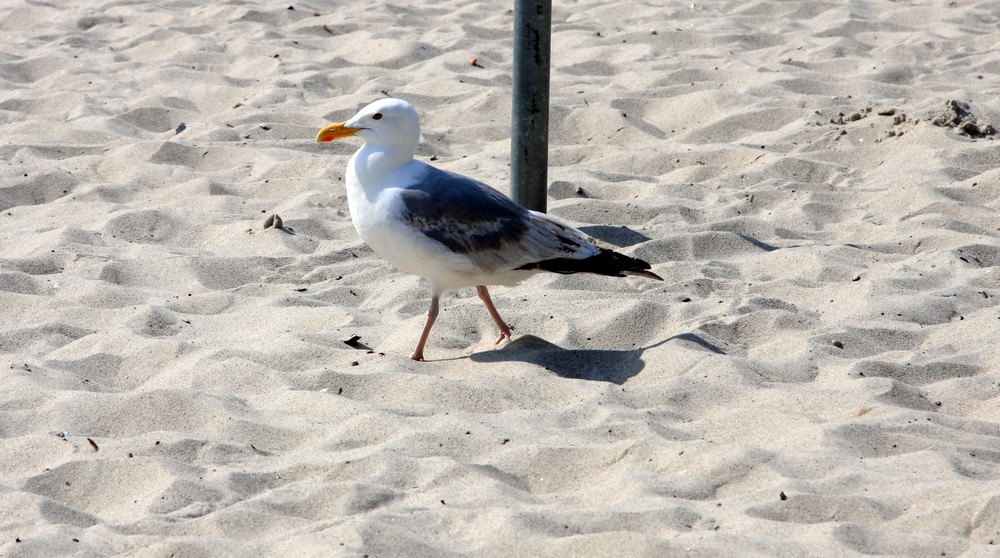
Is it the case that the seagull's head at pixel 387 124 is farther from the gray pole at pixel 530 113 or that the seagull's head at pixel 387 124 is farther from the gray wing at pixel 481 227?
the gray pole at pixel 530 113

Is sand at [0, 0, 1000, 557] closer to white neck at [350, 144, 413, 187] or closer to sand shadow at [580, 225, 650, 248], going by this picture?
sand shadow at [580, 225, 650, 248]

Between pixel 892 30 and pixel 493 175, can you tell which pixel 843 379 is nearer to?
pixel 493 175

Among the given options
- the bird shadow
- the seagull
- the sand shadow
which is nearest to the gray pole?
the sand shadow

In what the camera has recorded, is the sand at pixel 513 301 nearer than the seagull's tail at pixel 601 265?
Yes

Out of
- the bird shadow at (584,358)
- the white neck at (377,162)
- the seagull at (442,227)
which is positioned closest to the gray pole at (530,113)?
the seagull at (442,227)

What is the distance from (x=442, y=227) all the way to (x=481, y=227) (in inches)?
6.0

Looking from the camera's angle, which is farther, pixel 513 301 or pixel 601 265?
pixel 513 301

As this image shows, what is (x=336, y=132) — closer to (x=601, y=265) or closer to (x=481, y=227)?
(x=481, y=227)

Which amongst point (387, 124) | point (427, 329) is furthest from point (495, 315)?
point (387, 124)

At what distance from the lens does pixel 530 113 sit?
17.7ft

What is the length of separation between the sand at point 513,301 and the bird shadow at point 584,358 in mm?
15

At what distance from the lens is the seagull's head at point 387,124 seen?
4.44 metres

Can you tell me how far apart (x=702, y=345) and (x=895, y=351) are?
2.27 feet

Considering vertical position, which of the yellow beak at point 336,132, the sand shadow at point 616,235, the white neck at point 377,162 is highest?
the yellow beak at point 336,132
